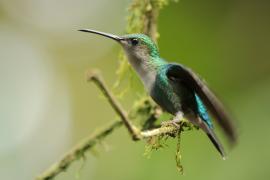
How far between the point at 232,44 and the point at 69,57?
3854mm

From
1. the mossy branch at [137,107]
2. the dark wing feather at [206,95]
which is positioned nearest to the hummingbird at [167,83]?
the dark wing feather at [206,95]

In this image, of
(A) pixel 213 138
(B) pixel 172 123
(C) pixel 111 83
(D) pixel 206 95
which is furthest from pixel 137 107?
(C) pixel 111 83

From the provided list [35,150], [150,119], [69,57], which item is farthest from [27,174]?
[150,119]

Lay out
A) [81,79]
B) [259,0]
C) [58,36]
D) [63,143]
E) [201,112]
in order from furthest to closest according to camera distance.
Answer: [58,36]
[81,79]
[63,143]
[259,0]
[201,112]

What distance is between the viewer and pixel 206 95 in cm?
282

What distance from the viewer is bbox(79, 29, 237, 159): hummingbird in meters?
3.07

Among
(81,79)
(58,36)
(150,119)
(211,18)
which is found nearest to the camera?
(150,119)

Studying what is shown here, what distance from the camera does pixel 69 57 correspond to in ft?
35.5

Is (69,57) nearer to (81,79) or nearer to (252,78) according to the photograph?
(81,79)

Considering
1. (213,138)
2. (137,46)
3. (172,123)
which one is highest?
(137,46)

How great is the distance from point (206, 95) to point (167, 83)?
382 millimetres

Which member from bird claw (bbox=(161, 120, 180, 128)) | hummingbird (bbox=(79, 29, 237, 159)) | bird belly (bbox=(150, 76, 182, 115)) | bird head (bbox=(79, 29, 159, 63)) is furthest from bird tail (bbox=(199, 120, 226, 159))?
bird head (bbox=(79, 29, 159, 63))

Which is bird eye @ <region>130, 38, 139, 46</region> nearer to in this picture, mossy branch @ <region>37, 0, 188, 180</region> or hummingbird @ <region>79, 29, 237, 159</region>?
hummingbird @ <region>79, 29, 237, 159</region>

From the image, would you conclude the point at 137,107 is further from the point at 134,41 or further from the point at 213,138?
the point at 213,138
